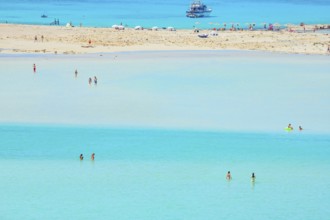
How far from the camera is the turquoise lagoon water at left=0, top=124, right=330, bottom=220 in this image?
99.6 ft

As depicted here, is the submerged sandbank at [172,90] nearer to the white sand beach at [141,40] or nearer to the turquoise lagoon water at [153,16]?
the white sand beach at [141,40]

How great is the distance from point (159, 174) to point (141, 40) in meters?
45.8

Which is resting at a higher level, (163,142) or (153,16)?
(153,16)

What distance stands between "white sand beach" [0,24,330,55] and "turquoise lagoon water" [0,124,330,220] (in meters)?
32.4

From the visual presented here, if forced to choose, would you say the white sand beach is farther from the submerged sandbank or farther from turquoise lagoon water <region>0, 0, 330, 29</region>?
turquoise lagoon water <region>0, 0, 330, 29</region>

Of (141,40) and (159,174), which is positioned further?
(141,40)

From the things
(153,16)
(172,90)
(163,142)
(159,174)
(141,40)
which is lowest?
(159,174)

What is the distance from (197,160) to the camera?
36.6 metres

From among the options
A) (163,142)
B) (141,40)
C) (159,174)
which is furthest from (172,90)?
(141,40)

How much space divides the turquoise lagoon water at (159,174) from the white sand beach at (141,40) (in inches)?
1274

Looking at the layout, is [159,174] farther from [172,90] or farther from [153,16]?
[153,16]


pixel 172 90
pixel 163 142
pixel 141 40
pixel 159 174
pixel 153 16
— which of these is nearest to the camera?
pixel 159 174

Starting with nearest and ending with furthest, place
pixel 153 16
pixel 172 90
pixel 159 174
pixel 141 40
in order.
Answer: pixel 159 174, pixel 172 90, pixel 141 40, pixel 153 16

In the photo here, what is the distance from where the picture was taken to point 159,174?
34.3 meters
